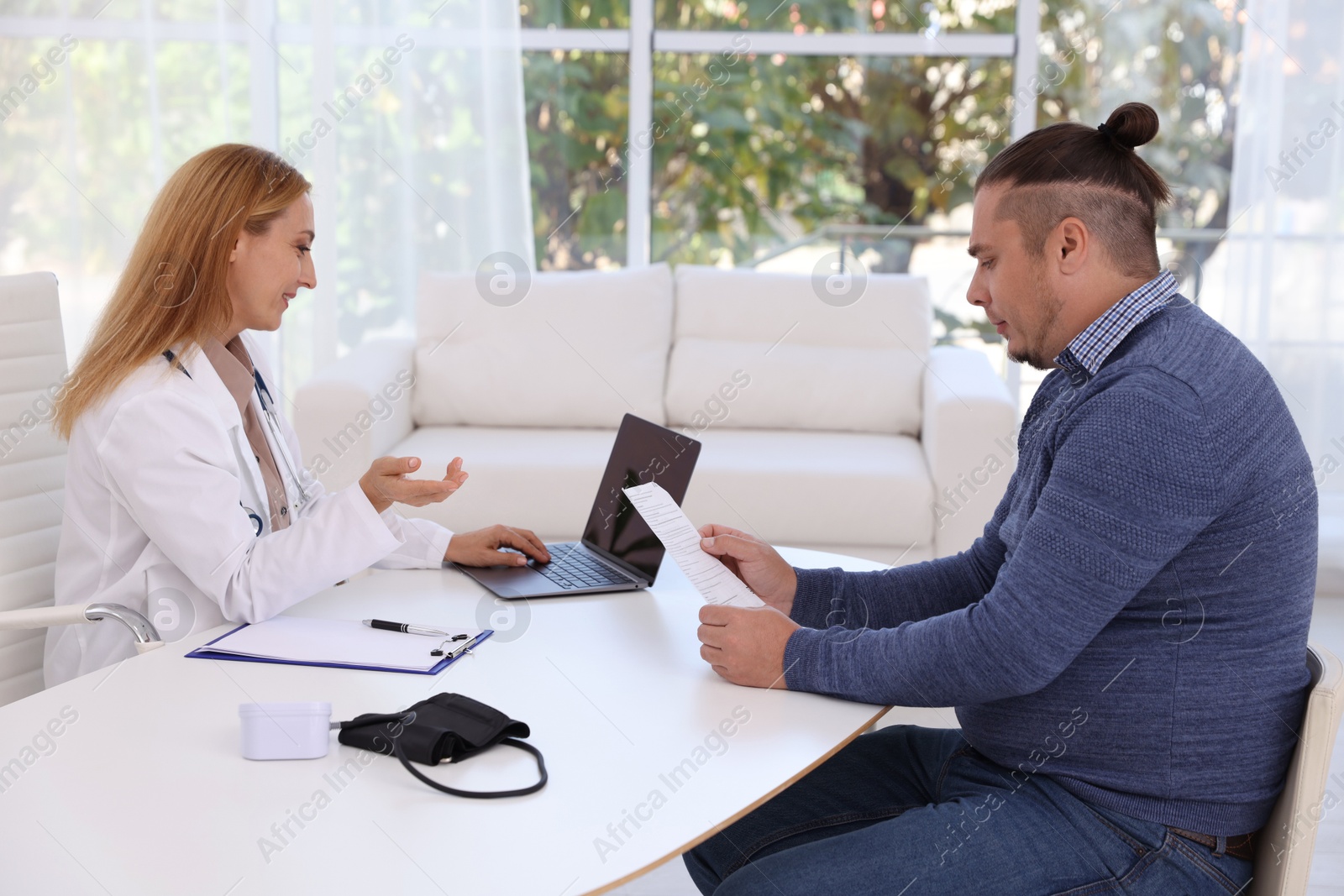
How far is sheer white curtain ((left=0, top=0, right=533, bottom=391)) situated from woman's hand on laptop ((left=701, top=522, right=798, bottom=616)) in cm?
305

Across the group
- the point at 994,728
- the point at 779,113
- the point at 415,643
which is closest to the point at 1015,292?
the point at 994,728

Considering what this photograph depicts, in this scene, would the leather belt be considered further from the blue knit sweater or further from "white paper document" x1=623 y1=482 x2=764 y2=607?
"white paper document" x1=623 y1=482 x2=764 y2=607

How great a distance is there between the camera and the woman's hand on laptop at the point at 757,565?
1459 mm

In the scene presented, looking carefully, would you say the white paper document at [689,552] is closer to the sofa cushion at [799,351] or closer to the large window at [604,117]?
the sofa cushion at [799,351]

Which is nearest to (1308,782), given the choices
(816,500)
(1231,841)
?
(1231,841)

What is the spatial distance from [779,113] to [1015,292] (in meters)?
3.27

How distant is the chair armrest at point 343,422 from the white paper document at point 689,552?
1.71 metres

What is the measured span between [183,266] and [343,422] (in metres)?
1.56

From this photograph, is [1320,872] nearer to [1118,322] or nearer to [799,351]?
[1118,322]

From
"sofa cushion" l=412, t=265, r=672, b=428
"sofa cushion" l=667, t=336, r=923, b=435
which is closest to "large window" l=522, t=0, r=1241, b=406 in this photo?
"sofa cushion" l=412, t=265, r=672, b=428

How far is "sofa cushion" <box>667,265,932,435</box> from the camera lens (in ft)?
11.5

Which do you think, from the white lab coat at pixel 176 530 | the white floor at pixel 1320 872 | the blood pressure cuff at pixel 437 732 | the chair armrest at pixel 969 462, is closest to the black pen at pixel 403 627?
the white lab coat at pixel 176 530

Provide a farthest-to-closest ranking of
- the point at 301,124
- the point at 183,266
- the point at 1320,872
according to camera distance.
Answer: the point at 301,124 → the point at 1320,872 → the point at 183,266

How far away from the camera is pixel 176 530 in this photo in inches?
56.8
